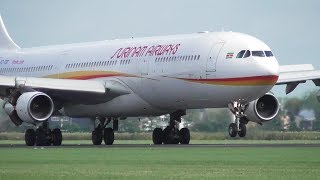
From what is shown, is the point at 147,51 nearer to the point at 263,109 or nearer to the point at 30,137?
the point at 263,109

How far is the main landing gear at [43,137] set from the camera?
55.0m

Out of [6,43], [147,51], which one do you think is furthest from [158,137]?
[6,43]

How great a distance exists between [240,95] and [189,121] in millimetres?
22054

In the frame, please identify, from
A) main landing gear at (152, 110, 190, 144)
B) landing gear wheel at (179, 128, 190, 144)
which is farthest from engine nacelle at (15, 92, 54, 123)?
landing gear wheel at (179, 128, 190, 144)

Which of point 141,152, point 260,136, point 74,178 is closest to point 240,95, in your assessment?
point 141,152

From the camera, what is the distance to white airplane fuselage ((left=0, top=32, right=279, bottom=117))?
49375 mm

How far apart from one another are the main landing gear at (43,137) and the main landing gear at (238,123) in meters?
10.4

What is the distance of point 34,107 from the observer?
5141cm

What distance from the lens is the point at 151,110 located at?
54969 millimetres

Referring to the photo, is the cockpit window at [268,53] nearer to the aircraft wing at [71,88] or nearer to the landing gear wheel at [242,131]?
the landing gear wheel at [242,131]

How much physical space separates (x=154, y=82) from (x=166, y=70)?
105 cm

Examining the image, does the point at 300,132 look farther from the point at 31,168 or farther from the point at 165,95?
the point at 31,168

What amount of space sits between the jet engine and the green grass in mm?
6565

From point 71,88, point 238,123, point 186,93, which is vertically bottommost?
point 238,123
